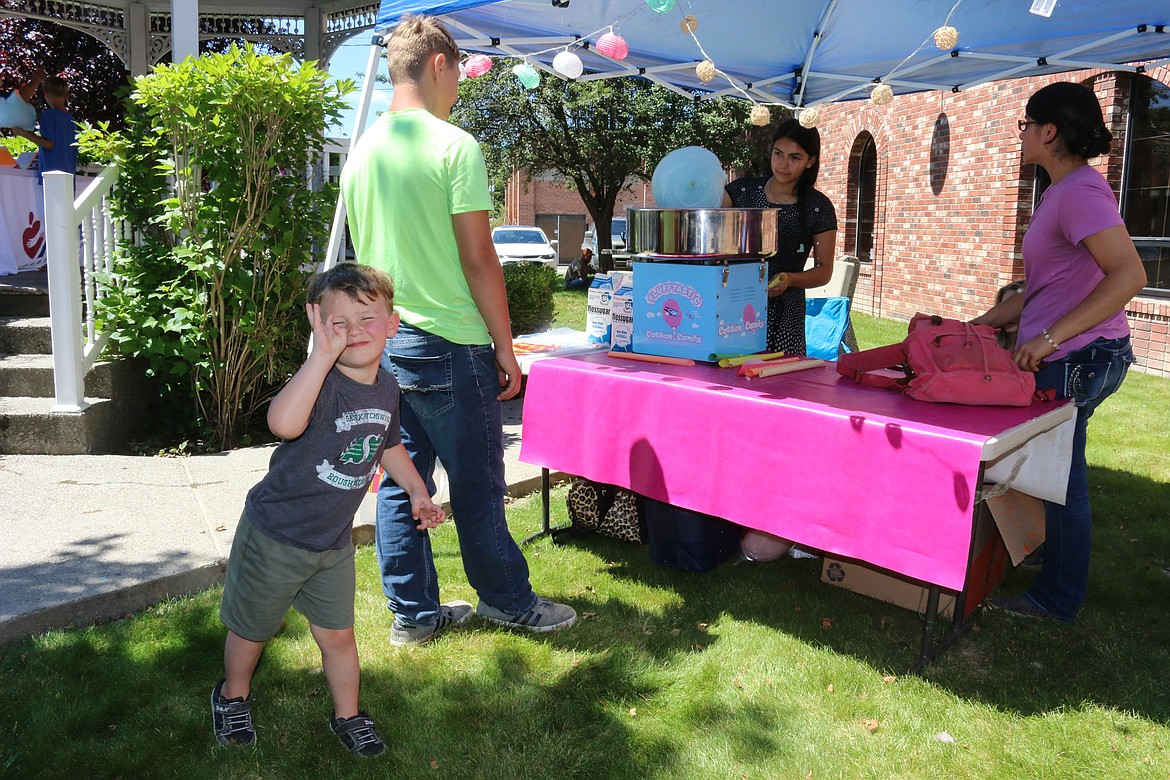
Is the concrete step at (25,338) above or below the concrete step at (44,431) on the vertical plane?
above

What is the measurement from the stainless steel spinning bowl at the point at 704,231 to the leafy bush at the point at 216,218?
2805 mm

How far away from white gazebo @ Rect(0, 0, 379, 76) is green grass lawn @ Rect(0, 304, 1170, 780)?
9592mm

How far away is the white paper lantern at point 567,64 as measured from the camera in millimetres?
4836

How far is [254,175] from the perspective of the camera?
5.25 m

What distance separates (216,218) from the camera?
529 cm

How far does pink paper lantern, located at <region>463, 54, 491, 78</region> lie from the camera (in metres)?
4.64

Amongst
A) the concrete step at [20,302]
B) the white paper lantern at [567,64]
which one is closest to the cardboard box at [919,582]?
the white paper lantern at [567,64]

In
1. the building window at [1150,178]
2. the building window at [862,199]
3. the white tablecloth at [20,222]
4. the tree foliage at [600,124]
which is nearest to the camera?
the white tablecloth at [20,222]

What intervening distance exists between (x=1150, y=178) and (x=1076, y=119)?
7.42 m

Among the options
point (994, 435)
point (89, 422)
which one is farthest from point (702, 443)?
point (89, 422)

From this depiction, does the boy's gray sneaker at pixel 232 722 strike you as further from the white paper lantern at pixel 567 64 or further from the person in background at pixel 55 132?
the person in background at pixel 55 132

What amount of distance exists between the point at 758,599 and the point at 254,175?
3878 millimetres

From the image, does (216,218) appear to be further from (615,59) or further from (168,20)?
(168,20)

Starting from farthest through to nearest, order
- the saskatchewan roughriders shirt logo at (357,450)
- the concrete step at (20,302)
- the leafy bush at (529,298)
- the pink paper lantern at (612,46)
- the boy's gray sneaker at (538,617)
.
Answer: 1. the leafy bush at (529,298)
2. the concrete step at (20,302)
3. the pink paper lantern at (612,46)
4. the boy's gray sneaker at (538,617)
5. the saskatchewan roughriders shirt logo at (357,450)
